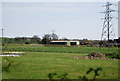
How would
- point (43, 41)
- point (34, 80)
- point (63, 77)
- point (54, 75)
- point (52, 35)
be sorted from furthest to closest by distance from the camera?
point (52, 35), point (43, 41), point (34, 80), point (63, 77), point (54, 75)

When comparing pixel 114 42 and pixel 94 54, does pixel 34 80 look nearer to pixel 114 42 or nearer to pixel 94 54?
pixel 94 54

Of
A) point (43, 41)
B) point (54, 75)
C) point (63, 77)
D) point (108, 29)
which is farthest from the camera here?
point (43, 41)

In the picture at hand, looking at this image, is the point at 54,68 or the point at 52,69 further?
the point at 54,68

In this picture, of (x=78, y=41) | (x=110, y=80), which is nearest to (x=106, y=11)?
(x=78, y=41)

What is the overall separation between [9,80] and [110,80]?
3135 mm

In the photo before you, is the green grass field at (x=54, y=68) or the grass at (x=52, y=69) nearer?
the green grass field at (x=54, y=68)

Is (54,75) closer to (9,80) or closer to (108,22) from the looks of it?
(9,80)

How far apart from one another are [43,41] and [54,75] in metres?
68.7

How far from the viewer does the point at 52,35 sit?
90750 mm

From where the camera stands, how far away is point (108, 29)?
4419 centimetres

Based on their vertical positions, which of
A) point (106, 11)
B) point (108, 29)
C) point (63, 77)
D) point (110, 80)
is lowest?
point (110, 80)

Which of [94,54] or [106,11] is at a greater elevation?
[106,11]

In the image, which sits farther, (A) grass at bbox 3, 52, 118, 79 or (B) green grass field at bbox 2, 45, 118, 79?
(A) grass at bbox 3, 52, 118, 79

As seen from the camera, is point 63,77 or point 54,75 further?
point 63,77
